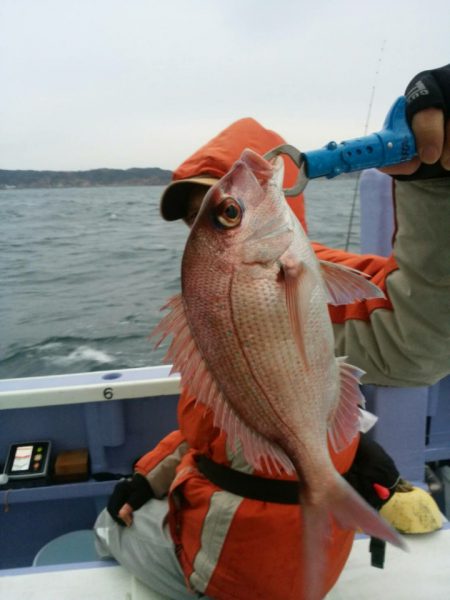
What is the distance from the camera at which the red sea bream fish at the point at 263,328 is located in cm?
108

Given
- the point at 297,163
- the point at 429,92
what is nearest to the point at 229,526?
the point at 297,163

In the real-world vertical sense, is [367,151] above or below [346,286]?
above

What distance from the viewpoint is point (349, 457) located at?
173 centimetres

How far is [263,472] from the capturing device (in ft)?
5.22

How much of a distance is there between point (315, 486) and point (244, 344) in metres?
0.36

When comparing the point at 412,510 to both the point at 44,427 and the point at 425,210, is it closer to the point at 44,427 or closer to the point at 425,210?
the point at 425,210

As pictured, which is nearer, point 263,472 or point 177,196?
point 263,472

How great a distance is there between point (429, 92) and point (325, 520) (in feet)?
3.09

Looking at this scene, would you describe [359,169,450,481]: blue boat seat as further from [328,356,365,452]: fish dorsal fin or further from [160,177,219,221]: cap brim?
[328,356,365,452]: fish dorsal fin

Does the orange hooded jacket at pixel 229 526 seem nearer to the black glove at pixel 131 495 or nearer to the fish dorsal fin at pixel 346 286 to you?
the black glove at pixel 131 495

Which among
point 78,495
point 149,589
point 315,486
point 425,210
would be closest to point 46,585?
point 149,589

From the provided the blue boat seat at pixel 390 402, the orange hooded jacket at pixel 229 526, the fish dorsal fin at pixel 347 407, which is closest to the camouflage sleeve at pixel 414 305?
the orange hooded jacket at pixel 229 526

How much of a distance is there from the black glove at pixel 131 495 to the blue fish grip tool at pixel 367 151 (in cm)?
152

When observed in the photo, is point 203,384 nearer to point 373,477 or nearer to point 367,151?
point 367,151
